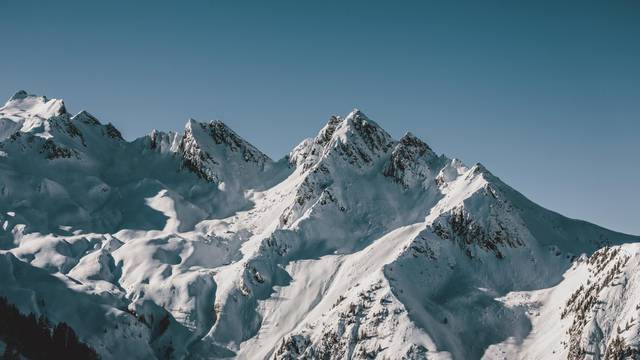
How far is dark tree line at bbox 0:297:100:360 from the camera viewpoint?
117725 millimetres

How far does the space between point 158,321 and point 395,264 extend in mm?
60748

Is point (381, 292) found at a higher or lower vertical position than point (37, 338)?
higher

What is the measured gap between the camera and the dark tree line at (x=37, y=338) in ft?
386

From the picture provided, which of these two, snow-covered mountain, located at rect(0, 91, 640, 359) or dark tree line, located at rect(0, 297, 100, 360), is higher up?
snow-covered mountain, located at rect(0, 91, 640, 359)

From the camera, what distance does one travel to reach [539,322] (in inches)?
6309

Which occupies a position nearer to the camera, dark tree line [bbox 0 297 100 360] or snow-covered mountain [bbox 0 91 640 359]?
dark tree line [bbox 0 297 100 360]

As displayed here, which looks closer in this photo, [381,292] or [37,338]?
[37,338]

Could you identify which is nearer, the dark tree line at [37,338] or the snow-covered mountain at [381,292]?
the dark tree line at [37,338]

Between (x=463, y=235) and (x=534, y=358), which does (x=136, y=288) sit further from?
(x=534, y=358)

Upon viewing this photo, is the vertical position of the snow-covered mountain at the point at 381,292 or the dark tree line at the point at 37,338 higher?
the snow-covered mountain at the point at 381,292

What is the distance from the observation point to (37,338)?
13125 cm

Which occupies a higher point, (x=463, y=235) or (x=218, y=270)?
(x=463, y=235)

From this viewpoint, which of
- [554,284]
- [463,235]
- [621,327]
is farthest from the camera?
[463,235]

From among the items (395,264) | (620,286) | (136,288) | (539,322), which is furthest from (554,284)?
(136,288)
